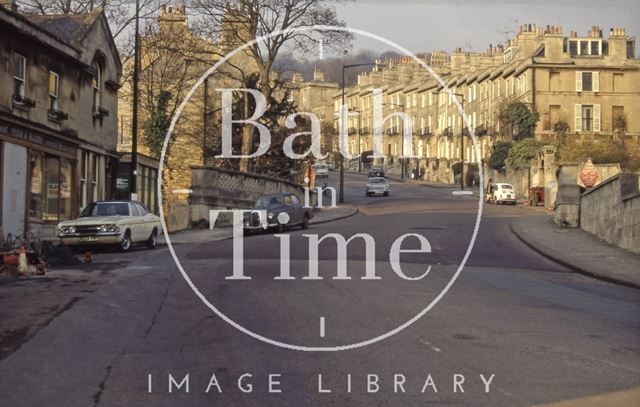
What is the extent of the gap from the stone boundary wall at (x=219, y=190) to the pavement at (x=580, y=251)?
13013 mm

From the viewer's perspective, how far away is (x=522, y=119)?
79.8 m

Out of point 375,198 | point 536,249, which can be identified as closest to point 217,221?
point 536,249

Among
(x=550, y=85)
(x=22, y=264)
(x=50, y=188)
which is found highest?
(x=550, y=85)

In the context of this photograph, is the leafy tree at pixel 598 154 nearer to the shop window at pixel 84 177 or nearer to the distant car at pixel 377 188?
the distant car at pixel 377 188

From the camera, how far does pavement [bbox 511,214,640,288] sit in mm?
23252

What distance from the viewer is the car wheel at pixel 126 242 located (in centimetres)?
2705

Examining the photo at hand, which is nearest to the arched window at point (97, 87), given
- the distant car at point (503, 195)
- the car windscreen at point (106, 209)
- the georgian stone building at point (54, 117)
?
the georgian stone building at point (54, 117)

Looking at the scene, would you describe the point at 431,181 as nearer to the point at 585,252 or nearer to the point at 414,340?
the point at 585,252

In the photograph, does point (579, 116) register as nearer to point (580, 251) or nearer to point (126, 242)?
point (580, 251)

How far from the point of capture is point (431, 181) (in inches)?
4080

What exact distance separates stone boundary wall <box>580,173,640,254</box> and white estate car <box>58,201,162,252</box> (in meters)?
14.8

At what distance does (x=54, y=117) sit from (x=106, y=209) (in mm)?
5792

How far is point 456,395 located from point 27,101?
2464 cm

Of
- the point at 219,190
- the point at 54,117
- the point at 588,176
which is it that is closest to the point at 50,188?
the point at 54,117
